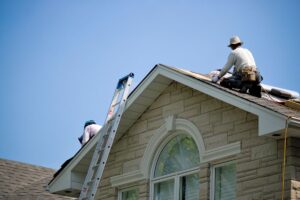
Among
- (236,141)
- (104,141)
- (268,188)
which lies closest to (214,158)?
(236,141)

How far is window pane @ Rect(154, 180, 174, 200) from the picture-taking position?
15.2m

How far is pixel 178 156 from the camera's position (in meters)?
15.4

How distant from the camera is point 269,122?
12758 mm

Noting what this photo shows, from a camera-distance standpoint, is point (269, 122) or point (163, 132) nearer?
point (269, 122)

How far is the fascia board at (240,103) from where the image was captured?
12648mm

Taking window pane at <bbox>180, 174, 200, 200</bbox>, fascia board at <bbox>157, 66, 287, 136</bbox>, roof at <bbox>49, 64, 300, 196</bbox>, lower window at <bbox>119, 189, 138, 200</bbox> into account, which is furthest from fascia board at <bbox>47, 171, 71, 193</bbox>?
fascia board at <bbox>157, 66, 287, 136</bbox>

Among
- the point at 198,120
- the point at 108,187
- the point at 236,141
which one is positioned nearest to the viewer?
the point at 236,141

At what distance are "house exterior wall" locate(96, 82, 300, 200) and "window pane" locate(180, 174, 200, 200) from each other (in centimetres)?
32

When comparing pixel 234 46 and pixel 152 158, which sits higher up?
pixel 234 46

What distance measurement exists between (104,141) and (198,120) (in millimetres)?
1884

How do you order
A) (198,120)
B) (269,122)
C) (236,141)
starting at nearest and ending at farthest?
1. (269,122)
2. (236,141)
3. (198,120)

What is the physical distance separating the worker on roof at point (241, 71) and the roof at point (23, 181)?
8.28 meters

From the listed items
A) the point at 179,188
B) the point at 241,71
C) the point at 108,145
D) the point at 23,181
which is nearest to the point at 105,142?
the point at 108,145

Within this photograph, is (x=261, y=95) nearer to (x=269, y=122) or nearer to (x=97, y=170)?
(x=269, y=122)
